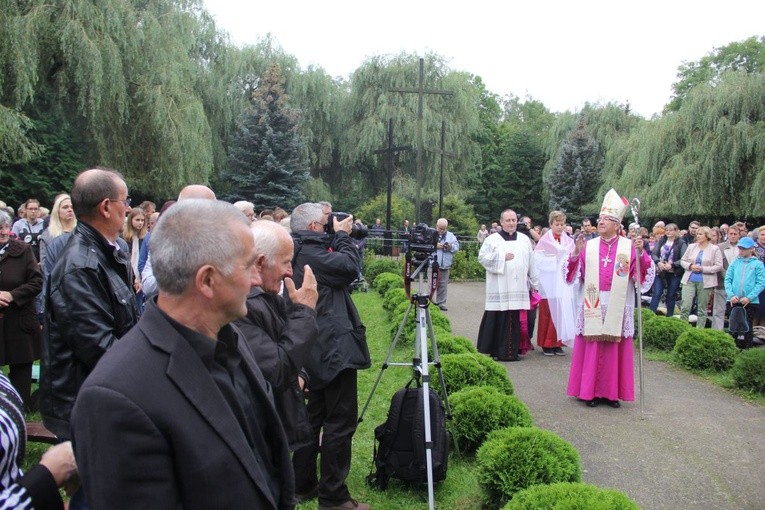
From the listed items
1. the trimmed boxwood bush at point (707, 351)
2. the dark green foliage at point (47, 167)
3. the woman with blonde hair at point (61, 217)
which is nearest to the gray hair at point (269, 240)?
the woman with blonde hair at point (61, 217)

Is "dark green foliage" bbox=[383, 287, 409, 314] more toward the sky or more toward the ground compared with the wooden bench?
more toward the ground

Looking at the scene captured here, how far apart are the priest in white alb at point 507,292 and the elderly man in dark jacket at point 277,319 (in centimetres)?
661

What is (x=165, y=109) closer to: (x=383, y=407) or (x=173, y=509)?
(x=383, y=407)

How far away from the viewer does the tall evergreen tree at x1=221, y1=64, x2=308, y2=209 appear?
1006 inches

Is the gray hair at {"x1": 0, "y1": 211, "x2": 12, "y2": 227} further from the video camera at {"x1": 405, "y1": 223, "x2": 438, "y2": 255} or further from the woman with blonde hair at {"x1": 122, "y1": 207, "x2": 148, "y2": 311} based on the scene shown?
the video camera at {"x1": 405, "y1": 223, "x2": 438, "y2": 255}

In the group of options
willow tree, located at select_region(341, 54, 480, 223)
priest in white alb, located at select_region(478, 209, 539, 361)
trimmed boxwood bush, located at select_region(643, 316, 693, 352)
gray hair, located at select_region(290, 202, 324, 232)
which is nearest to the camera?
gray hair, located at select_region(290, 202, 324, 232)

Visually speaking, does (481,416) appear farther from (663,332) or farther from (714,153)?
(714,153)

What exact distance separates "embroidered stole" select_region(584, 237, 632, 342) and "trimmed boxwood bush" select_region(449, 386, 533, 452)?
2211mm

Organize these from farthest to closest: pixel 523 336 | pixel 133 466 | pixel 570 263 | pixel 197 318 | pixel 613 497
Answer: pixel 523 336 → pixel 570 263 → pixel 613 497 → pixel 197 318 → pixel 133 466

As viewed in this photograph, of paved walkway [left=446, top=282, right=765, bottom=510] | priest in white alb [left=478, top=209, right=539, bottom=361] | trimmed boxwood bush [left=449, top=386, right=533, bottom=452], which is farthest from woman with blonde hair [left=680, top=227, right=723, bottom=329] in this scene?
trimmed boxwood bush [left=449, top=386, right=533, bottom=452]

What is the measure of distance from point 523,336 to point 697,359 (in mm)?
2330

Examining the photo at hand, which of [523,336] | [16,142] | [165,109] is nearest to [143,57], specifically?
[165,109]

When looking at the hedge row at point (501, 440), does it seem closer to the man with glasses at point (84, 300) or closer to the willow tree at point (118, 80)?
the man with glasses at point (84, 300)

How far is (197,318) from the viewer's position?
1.79 m
